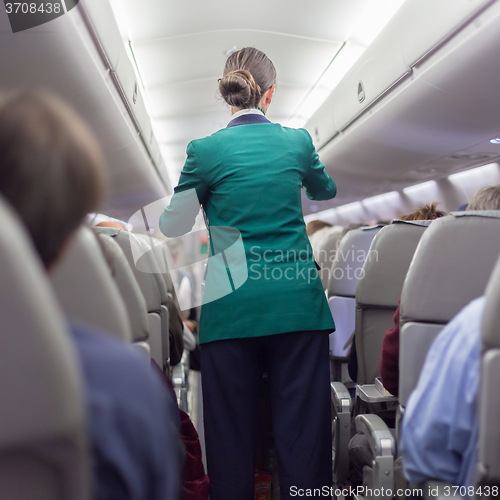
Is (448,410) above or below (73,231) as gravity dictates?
below

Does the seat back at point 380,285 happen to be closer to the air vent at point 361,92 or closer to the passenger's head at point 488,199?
the passenger's head at point 488,199

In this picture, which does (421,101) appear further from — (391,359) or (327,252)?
(391,359)

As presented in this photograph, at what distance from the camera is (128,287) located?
0.66 metres

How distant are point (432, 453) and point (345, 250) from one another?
150 centimetres

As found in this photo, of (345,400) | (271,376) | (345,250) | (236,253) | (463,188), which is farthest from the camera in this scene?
(463,188)

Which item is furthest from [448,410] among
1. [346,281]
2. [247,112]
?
[346,281]

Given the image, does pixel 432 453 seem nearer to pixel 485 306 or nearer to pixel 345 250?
pixel 485 306

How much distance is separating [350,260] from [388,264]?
0.72 m

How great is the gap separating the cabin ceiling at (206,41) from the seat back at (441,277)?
6.83 ft

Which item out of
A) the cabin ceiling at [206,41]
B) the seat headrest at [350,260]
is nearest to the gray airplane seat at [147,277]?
the seat headrest at [350,260]

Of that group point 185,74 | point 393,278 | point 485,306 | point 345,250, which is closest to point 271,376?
point 393,278

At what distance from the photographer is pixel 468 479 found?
880 millimetres

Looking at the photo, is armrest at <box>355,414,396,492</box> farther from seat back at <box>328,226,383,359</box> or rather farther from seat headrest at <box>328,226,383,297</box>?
seat back at <box>328,226,383,359</box>

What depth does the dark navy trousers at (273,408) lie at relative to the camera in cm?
146
